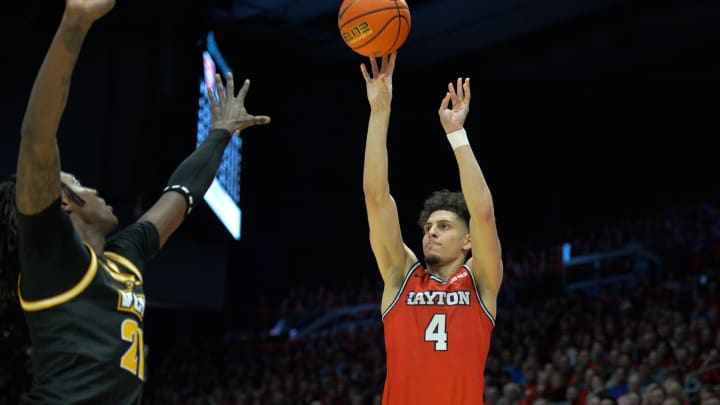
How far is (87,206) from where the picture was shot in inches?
120

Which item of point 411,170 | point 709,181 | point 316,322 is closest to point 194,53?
point 316,322

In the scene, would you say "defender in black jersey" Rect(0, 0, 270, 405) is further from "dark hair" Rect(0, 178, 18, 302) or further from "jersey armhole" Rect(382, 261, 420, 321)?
"jersey armhole" Rect(382, 261, 420, 321)

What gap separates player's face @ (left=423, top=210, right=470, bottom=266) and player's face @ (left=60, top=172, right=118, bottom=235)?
214 cm

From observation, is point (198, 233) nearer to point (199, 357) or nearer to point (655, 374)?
point (199, 357)

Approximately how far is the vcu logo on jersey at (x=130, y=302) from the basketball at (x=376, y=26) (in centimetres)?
265

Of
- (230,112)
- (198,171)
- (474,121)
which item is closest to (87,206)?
(198,171)

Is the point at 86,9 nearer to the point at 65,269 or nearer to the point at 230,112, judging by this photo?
the point at 65,269

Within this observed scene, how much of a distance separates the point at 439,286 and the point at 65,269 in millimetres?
2366

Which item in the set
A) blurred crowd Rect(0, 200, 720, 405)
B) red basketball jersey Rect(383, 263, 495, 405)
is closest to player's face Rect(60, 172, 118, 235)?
red basketball jersey Rect(383, 263, 495, 405)

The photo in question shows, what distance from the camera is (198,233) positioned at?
57.2ft

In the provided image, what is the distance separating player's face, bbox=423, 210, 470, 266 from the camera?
488 centimetres

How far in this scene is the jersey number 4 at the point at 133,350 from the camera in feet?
9.39

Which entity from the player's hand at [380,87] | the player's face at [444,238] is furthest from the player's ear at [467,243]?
the player's hand at [380,87]

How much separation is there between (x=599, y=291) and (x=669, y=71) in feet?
30.1
